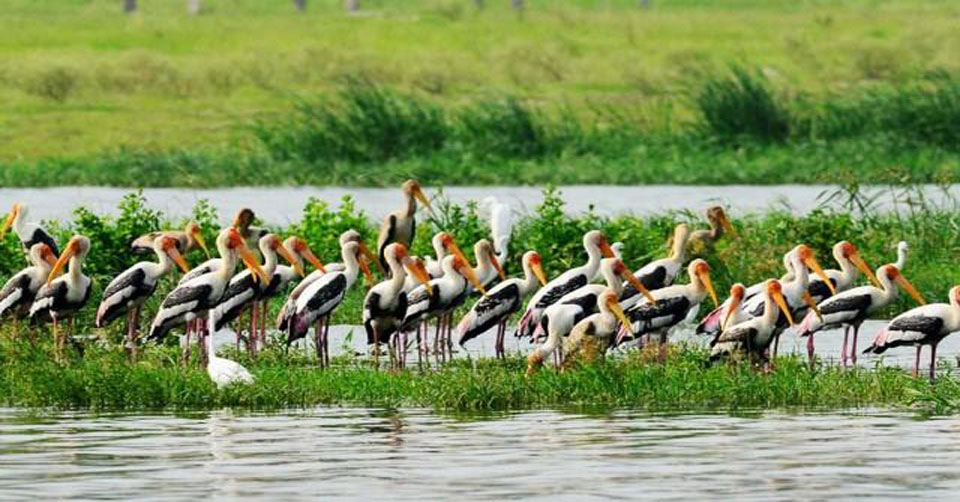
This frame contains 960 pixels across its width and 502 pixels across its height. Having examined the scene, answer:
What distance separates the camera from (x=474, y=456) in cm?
1397

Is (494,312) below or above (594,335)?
above

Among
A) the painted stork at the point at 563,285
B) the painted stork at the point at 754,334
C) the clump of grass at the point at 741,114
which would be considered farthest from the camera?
the clump of grass at the point at 741,114

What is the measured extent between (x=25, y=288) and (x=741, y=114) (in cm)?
2181

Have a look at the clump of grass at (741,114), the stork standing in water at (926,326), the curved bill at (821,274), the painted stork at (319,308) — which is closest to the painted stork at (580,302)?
the curved bill at (821,274)

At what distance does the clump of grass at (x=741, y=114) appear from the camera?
3956 cm

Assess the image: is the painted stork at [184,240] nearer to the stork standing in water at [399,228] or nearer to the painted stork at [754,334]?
the stork standing in water at [399,228]

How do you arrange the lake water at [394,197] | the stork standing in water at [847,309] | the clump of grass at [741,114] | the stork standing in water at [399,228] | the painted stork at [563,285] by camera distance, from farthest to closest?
the clump of grass at [741,114] → the lake water at [394,197] → the stork standing in water at [399,228] → the painted stork at [563,285] → the stork standing in water at [847,309]

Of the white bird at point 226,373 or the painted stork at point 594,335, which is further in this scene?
the painted stork at point 594,335

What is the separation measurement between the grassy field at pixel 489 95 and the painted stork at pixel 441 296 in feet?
19.1

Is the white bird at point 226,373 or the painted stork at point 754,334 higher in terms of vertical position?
the painted stork at point 754,334

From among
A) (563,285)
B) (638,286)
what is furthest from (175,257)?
(638,286)

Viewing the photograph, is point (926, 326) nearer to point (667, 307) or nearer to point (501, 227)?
point (667, 307)

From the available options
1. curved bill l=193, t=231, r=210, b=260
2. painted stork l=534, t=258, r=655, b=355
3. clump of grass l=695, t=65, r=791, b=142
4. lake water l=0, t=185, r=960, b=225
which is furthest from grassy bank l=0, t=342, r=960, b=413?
clump of grass l=695, t=65, r=791, b=142

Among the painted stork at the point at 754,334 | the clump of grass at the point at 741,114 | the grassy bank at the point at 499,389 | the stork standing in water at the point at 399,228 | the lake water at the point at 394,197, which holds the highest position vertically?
the clump of grass at the point at 741,114
